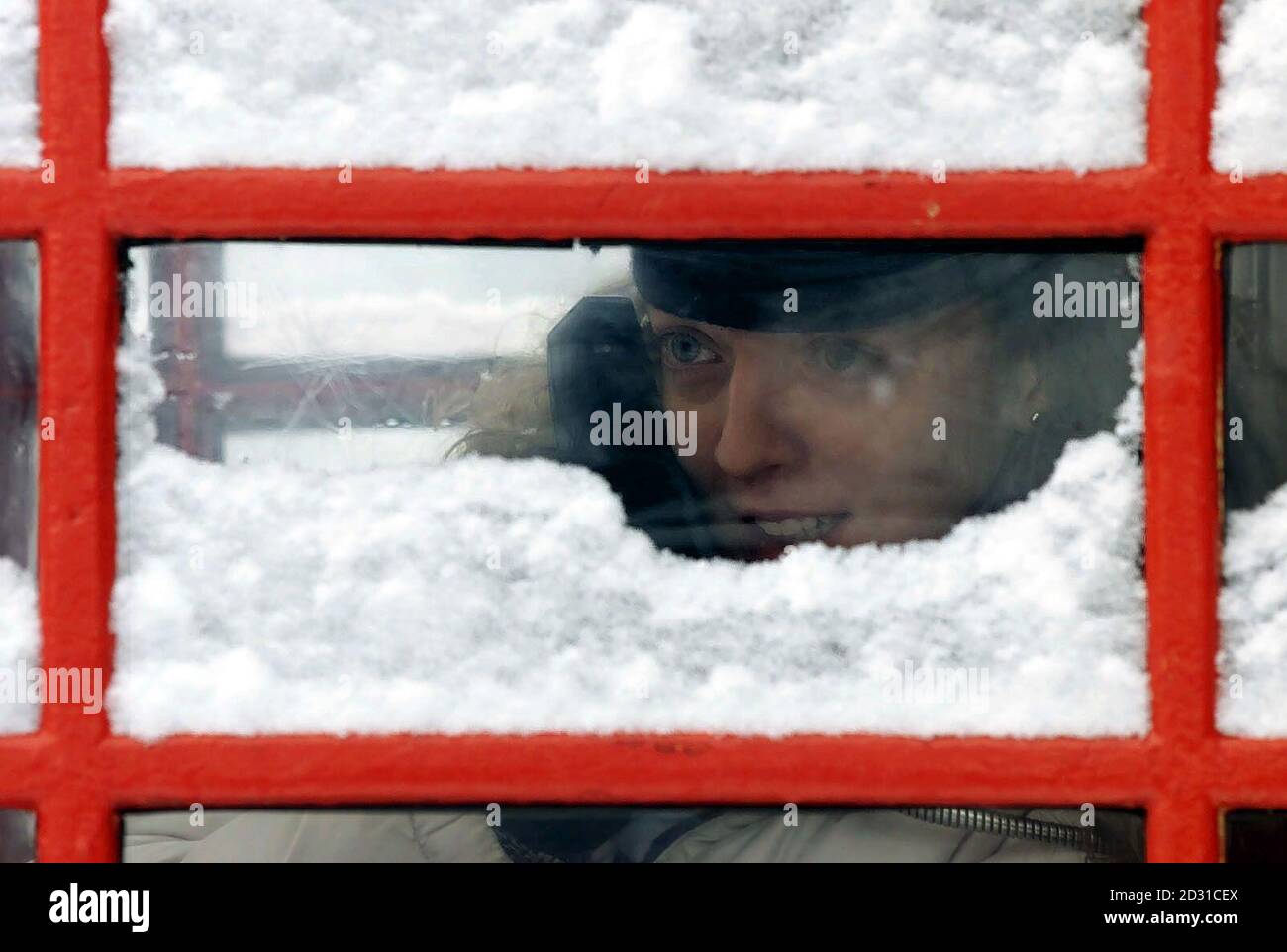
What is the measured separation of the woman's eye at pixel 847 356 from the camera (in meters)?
1.00

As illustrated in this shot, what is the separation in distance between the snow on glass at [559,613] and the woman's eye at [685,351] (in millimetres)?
129

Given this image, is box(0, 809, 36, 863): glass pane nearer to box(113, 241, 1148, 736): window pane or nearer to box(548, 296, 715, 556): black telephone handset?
box(113, 241, 1148, 736): window pane

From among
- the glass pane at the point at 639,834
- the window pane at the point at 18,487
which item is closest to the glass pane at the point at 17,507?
the window pane at the point at 18,487

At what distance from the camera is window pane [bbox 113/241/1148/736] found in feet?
3.05

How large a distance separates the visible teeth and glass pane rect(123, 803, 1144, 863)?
0.22m

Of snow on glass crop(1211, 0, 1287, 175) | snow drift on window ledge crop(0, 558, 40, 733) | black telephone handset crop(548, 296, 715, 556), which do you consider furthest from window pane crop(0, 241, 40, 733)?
snow on glass crop(1211, 0, 1287, 175)

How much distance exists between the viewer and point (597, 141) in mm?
908

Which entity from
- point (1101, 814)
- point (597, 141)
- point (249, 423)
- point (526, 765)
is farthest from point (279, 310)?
point (1101, 814)

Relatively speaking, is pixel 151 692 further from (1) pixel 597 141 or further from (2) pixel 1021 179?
(2) pixel 1021 179

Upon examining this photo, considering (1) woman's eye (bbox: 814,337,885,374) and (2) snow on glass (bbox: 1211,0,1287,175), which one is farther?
(1) woman's eye (bbox: 814,337,885,374)

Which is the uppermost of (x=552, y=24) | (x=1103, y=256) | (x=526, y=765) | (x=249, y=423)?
(x=552, y=24)

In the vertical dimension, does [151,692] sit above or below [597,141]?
below

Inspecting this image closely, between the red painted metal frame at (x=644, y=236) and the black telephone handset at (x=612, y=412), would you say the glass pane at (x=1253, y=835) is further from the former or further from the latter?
the black telephone handset at (x=612, y=412)
